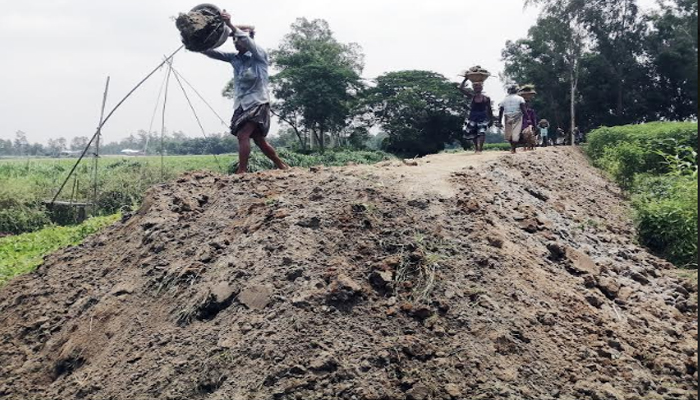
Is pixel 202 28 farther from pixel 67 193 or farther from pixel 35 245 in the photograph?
pixel 67 193

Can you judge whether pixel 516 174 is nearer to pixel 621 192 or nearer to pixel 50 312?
pixel 621 192

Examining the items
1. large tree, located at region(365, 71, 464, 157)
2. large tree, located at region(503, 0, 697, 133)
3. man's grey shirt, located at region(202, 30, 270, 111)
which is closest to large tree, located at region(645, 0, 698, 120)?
large tree, located at region(503, 0, 697, 133)

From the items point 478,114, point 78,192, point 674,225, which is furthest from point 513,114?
point 78,192

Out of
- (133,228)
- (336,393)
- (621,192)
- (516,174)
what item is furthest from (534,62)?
(336,393)

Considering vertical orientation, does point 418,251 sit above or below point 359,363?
above

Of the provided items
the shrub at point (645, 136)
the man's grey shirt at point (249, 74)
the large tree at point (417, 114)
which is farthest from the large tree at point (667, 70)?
the man's grey shirt at point (249, 74)

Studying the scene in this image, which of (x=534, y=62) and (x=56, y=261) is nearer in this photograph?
(x=56, y=261)

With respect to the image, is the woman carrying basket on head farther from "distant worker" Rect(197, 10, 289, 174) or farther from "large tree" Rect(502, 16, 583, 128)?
"large tree" Rect(502, 16, 583, 128)

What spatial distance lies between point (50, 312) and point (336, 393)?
9.80ft

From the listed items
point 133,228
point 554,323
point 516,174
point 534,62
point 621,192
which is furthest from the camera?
point 534,62

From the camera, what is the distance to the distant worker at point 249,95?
6.45 metres

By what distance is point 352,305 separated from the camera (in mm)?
3531

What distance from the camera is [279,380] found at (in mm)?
3090

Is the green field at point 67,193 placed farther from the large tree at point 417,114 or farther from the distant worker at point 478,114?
the large tree at point 417,114
